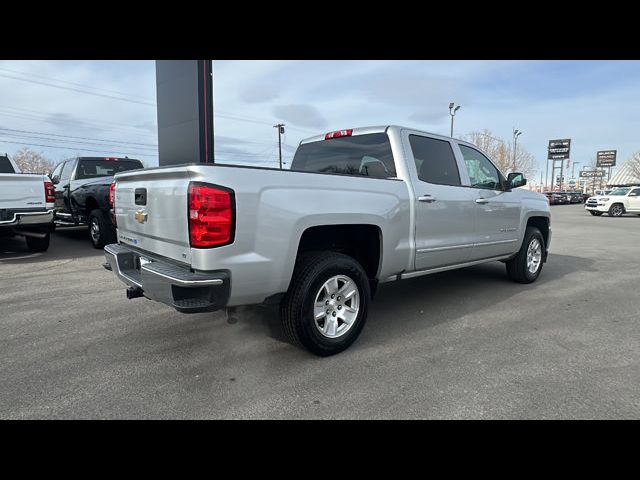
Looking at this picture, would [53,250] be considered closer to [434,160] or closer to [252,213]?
[252,213]

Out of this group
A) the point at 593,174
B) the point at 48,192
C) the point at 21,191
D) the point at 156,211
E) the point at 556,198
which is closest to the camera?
the point at 156,211

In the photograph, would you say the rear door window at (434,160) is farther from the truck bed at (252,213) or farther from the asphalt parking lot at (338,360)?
the asphalt parking lot at (338,360)

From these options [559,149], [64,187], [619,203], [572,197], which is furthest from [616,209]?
[559,149]

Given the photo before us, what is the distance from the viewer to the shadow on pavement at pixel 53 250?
25.0ft

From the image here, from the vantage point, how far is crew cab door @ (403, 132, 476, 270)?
13.2ft

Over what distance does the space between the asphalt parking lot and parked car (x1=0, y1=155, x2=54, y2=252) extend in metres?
2.04

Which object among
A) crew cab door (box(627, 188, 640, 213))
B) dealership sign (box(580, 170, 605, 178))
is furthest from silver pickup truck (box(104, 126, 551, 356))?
dealership sign (box(580, 170, 605, 178))

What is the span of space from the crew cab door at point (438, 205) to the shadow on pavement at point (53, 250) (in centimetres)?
684

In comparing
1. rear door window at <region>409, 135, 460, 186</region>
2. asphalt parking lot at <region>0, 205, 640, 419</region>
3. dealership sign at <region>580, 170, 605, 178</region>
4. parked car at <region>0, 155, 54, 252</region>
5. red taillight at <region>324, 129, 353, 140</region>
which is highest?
dealership sign at <region>580, 170, 605, 178</region>

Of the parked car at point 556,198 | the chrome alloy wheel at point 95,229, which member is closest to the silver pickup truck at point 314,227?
the chrome alloy wheel at point 95,229

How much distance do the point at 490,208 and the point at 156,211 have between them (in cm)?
385

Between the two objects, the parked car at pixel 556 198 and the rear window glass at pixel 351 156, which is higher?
the rear window glass at pixel 351 156

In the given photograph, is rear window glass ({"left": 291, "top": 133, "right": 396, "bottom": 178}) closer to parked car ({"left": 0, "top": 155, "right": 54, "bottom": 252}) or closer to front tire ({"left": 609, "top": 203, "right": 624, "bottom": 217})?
parked car ({"left": 0, "top": 155, "right": 54, "bottom": 252})

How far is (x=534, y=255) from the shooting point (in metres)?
6.05
